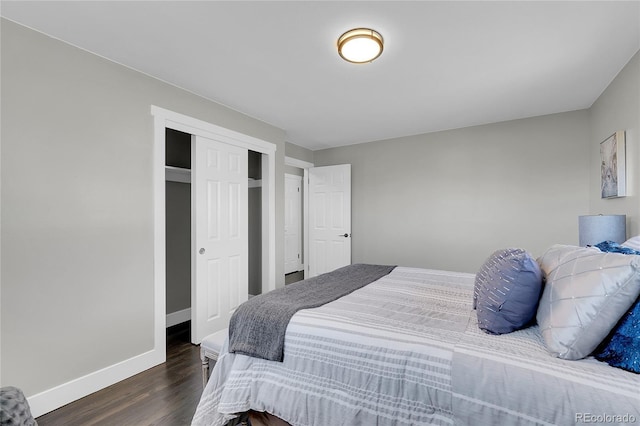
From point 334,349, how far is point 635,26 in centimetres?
278

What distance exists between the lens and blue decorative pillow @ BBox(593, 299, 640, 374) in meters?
0.97

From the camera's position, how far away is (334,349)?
139 cm

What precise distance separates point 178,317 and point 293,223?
320 cm

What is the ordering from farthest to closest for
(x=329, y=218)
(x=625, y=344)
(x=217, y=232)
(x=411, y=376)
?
(x=329, y=218)
(x=217, y=232)
(x=411, y=376)
(x=625, y=344)

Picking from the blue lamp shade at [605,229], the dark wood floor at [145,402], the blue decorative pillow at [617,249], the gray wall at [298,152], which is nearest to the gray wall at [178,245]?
the dark wood floor at [145,402]

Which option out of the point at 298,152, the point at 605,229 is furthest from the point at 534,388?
the point at 298,152

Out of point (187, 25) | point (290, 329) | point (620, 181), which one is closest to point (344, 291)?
point (290, 329)


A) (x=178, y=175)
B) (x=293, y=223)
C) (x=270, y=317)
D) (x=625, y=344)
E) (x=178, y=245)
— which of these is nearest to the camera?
(x=625, y=344)

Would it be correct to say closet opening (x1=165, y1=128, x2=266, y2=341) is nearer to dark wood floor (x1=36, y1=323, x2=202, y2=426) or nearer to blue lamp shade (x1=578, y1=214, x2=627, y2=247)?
dark wood floor (x1=36, y1=323, x2=202, y2=426)

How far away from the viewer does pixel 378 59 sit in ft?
7.42

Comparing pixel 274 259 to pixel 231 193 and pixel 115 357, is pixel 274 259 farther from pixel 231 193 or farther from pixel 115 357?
pixel 115 357

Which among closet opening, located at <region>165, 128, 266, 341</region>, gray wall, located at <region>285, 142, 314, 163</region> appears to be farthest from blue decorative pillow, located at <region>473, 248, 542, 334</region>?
gray wall, located at <region>285, 142, 314, 163</region>

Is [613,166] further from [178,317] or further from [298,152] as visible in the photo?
[178,317]

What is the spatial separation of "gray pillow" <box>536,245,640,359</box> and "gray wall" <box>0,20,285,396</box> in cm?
276
